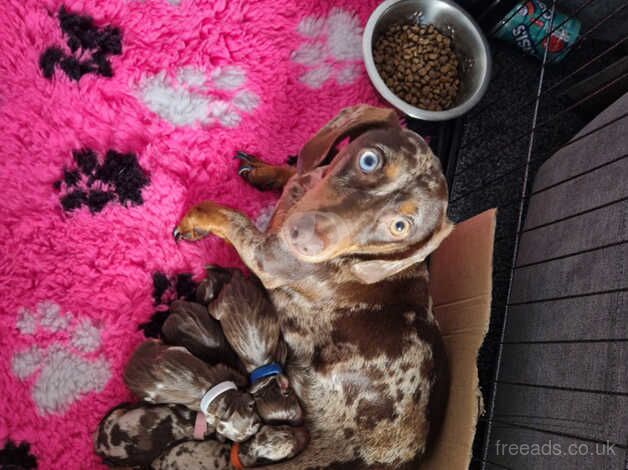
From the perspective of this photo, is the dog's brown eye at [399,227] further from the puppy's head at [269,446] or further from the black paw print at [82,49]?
the black paw print at [82,49]

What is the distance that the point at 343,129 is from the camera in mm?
2701

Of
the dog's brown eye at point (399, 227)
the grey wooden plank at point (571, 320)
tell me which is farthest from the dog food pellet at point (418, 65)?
the dog's brown eye at point (399, 227)

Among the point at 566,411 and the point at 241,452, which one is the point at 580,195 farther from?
the point at 241,452

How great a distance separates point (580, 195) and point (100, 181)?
257 centimetres

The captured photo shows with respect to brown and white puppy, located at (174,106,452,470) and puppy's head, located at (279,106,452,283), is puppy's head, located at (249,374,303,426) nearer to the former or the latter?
brown and white puppy, located at (174,106,452,470)

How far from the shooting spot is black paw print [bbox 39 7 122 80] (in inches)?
130

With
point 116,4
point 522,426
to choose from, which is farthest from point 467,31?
point 522,426

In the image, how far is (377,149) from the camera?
2543 mm

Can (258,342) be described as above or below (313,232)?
below

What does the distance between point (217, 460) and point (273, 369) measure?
0.47 m

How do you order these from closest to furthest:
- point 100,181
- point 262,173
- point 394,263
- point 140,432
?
1. point 394,263
2. point 140,432
3. point 100,181
4. point 262,173

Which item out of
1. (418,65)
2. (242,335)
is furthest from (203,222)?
(418,65)

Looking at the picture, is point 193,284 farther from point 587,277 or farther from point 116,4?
point 587,277

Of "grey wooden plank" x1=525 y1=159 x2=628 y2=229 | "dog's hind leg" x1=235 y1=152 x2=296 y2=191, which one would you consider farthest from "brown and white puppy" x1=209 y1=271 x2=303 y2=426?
"grey wooden plank" x1=525 y1=159 x2=628 y2=229
